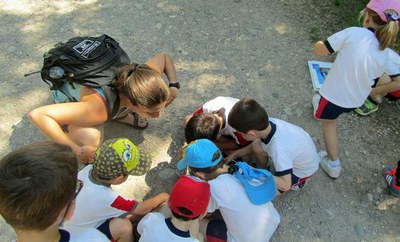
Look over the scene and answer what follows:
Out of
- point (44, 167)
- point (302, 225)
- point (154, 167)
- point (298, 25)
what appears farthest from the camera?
point (298, 25)

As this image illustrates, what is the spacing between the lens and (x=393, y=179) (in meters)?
2.81

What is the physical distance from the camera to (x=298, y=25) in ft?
13.5

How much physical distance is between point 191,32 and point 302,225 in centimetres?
219

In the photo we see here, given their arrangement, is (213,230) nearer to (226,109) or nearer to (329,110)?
(226,109)

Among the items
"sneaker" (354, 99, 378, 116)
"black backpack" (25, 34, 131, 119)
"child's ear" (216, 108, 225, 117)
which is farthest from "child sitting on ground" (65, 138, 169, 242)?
"sneaker" (354, 99, 378, 116)

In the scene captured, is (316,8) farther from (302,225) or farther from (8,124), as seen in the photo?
(8,124)

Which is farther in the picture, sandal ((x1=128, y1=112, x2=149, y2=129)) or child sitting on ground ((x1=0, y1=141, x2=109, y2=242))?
sandal ((x1=128, y1=112, x2=149, y2=129))

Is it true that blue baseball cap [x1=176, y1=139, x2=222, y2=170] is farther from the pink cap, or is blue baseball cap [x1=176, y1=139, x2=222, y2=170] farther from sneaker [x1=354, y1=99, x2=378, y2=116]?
sneaker [x1=354, y1=99, x2=378, y2=116]

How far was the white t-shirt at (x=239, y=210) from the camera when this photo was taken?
227 centimetres

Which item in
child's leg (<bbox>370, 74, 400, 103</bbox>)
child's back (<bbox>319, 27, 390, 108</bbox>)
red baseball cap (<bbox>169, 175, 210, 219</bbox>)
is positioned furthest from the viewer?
child's leg (<bbox>370, 74, 400, 103</bbox>)

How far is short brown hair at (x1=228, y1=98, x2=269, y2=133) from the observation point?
2.41m

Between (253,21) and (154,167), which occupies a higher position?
(253,21)

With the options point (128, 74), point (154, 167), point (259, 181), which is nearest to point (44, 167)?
point (128, 74)

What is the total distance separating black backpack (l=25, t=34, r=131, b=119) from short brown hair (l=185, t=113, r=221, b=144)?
50cm
